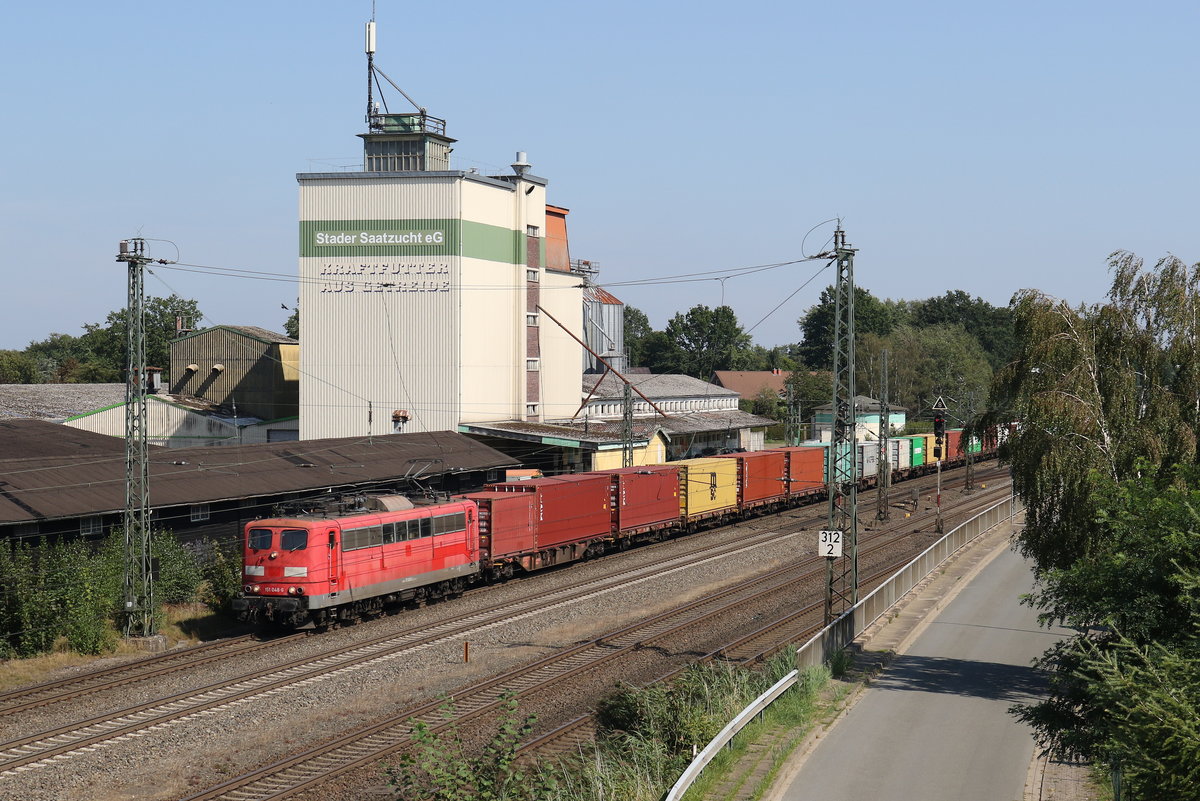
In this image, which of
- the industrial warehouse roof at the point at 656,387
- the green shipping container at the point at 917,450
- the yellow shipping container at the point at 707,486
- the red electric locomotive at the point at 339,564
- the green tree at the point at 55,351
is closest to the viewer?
the red electric locomotive at the point at 339,564

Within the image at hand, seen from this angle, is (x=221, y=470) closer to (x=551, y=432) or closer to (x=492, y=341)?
(x=551, y=432)

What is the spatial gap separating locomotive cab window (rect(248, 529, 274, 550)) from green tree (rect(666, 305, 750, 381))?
136497 mm

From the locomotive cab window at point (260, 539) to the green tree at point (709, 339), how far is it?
136497 millimetres

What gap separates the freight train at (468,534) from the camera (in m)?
28.8

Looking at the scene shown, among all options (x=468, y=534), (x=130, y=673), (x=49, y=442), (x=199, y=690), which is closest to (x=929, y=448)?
(x=468, y=534)

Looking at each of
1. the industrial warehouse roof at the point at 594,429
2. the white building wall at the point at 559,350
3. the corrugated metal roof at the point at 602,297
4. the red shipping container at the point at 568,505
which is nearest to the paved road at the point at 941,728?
the red shipping container at the point at 568,505

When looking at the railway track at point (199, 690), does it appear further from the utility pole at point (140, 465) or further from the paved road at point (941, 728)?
the paved road at point (941, 728)

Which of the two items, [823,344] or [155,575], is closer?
[155,575]

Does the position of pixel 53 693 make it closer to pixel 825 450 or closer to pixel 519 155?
pixel 825 450

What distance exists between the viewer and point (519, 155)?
72.3 m

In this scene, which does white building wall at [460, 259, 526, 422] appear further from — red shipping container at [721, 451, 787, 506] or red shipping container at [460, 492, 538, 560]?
red shipping container at [460, 492, 538, 560]

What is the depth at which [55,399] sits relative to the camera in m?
76.8

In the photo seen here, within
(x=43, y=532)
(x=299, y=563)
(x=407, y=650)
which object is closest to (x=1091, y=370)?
(x=407, y=650)

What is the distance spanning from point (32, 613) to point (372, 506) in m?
8.94
